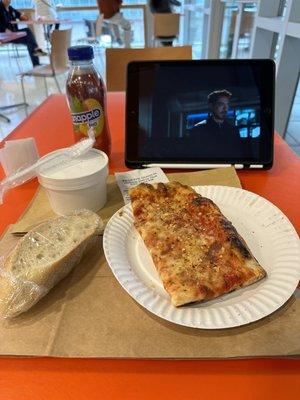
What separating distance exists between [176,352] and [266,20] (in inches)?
88.9

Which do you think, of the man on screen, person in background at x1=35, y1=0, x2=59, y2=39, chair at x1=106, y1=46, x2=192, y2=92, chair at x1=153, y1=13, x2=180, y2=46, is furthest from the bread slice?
person in background at x1=35, y1=0, x2=59, y2=39

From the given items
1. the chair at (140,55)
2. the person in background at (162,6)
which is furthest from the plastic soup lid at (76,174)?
the person in background at (162,6)

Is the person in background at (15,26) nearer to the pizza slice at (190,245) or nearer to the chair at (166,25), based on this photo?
the chair at (166,25)

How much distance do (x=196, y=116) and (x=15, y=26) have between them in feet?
15.5

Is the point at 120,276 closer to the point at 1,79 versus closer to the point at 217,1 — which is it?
the point at 217,1

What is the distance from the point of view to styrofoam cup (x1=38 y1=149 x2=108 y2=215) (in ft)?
1.93

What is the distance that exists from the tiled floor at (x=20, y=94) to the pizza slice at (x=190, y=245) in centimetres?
186

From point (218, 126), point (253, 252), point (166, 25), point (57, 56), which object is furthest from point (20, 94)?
point (253, 252)

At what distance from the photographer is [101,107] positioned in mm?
725

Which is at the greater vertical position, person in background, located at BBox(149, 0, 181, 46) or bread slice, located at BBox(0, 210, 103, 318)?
person in background, located at BBox(149, 0, 181, 46)

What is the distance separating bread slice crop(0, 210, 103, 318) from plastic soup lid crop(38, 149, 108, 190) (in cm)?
6

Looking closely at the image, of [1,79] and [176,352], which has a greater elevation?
[176,352]

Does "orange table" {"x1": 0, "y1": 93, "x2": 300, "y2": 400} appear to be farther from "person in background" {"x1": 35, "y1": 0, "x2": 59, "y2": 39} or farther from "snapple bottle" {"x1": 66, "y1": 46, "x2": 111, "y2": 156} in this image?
"person in background" {"x1": 35, "y1": 0, "x2": 59, "y2": 39}

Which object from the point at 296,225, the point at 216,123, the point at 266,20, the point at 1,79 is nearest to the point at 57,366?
the point at 296,225
